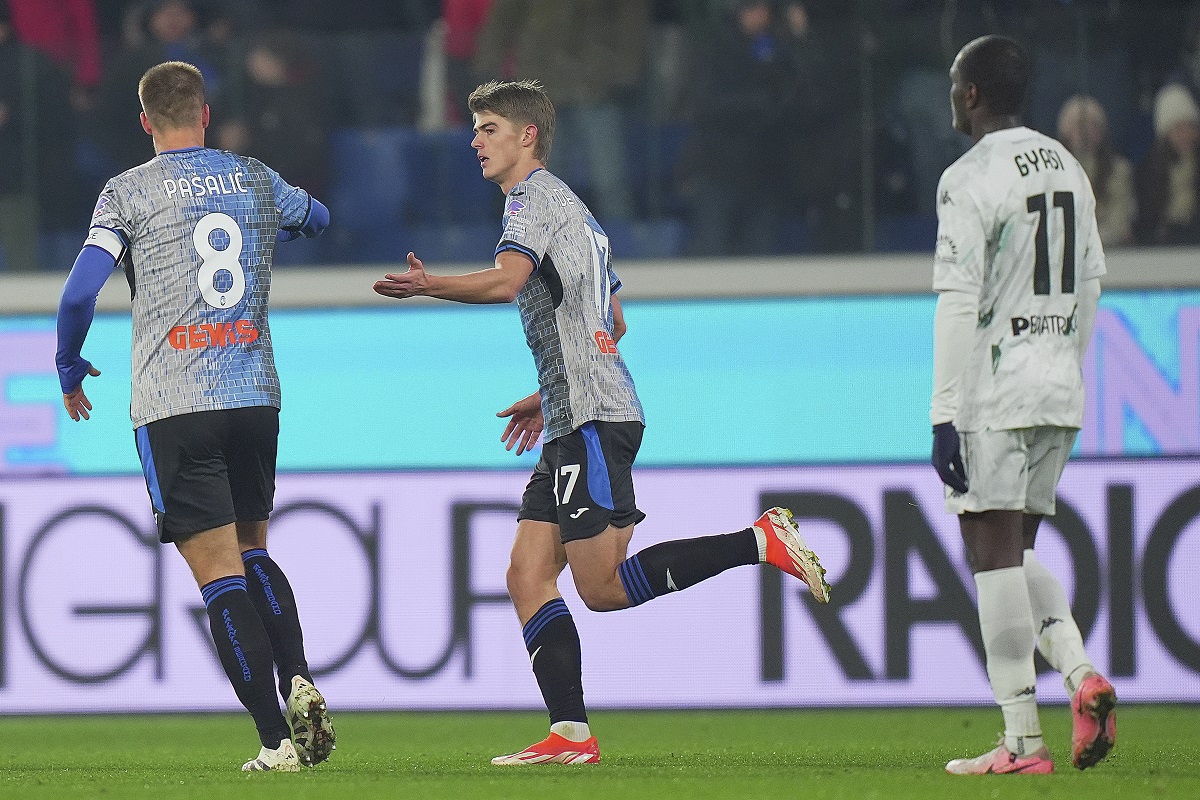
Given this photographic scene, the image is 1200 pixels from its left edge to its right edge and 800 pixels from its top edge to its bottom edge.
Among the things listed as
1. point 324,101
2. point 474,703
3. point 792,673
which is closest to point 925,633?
point 792,673

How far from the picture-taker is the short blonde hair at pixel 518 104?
5.58 meters

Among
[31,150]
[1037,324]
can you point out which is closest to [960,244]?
[1037,324]

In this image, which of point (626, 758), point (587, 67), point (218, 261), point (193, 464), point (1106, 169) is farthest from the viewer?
point (587, 67)

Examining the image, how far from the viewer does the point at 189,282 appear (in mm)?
5363

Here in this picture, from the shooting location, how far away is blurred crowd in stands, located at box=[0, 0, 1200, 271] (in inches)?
385

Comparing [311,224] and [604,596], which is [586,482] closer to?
[604,596]

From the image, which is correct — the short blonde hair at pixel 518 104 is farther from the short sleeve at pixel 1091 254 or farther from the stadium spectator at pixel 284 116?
the stadium spectator at pixel 284 116

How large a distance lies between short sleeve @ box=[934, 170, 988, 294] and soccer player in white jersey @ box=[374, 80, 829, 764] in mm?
948

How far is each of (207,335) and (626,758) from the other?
6.45 ft

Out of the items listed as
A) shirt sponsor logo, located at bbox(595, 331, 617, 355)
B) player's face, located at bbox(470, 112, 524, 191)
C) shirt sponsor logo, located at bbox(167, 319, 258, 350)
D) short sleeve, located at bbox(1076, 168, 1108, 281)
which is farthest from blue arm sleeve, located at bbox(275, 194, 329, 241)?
short sleeve, located at bbox(1076, 168, 1108, 281)

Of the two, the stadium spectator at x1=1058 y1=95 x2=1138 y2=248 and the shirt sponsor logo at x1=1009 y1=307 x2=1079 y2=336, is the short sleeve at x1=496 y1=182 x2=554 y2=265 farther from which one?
the stadium spectator at x1=1058 y1=95 x2=1138 y2=248

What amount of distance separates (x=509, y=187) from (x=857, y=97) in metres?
4.64

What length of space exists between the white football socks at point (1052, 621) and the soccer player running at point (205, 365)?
202cm

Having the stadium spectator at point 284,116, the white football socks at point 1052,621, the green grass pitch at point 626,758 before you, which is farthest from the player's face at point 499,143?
the stadium spectator at point 284,116
